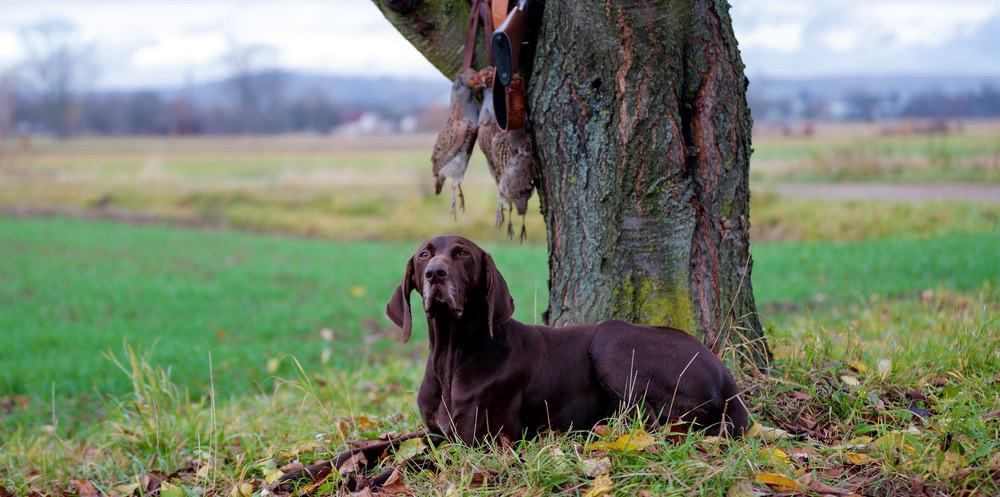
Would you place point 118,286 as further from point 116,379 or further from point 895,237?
point 895,237

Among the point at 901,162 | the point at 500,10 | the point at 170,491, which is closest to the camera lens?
the point at 170,491

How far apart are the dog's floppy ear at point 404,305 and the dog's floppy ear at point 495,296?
333 mm

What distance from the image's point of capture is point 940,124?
3631 centimetres

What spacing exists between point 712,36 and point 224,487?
3.32 metres

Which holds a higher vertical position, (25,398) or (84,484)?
(84,484)

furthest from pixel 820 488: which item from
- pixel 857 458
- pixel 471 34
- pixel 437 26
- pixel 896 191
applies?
pixel 896 191

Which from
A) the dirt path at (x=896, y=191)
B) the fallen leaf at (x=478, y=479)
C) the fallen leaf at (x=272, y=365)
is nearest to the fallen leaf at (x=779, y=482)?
the fallen leaf at (x=478, y=479)

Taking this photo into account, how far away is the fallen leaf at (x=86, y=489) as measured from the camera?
4684 millimetres

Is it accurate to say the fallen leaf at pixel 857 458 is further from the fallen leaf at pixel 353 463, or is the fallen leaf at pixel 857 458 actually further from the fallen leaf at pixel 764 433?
the fallen leaf at pixel 353 463

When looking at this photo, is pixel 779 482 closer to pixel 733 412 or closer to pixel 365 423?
pixel 733 412

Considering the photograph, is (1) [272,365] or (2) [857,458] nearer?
(2) [857,458]

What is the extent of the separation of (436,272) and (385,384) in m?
4.12

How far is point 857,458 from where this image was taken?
368 centimetres

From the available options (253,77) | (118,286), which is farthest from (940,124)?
(253,77)
